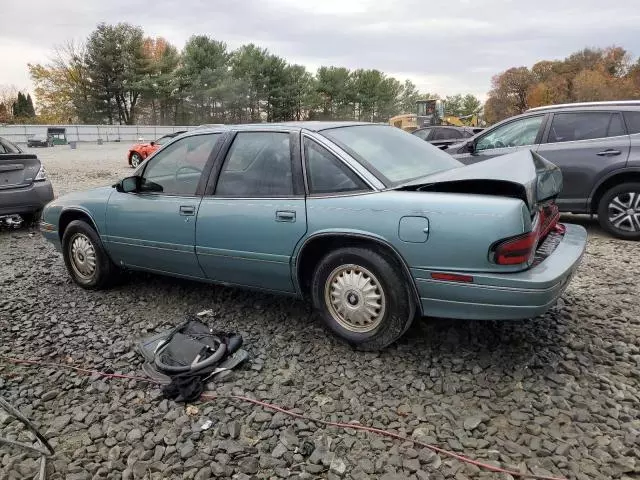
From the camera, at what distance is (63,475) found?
7.54ft

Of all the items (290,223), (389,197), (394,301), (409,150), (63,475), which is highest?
(409,150)

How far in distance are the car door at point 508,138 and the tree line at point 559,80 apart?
55.3 meters

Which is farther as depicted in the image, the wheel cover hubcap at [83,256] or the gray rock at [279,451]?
the wheel cover hubcap at [83,256]

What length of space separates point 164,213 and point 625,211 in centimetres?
535

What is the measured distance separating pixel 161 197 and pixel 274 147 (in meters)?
1.11

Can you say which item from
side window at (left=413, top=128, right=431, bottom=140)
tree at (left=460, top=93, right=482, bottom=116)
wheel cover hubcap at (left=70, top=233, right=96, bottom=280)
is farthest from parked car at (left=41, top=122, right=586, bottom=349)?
tree at (left=460, top=93, right=482, bottom=116)

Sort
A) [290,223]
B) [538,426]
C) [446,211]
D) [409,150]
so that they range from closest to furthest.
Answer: [538,426] < [446,211] < [290,223] < [409,150]

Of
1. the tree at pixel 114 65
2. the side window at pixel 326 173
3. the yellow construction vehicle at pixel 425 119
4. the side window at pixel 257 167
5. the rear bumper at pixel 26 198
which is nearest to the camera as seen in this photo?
the side window at pixel 326 173

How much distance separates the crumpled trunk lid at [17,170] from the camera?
6996 millimetres

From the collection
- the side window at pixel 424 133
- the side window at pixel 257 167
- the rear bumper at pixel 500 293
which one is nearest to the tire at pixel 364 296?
the rear bumper at pixel 500 293

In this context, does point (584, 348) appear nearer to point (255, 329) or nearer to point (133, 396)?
point (255, 329)

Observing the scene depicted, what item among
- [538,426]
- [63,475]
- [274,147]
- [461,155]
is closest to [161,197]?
[274,147]

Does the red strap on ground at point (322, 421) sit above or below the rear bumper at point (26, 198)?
below

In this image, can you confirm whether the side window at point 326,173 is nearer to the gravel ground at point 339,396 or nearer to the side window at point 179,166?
the side window at point 179,166
